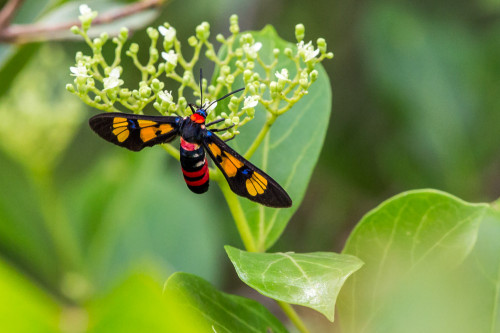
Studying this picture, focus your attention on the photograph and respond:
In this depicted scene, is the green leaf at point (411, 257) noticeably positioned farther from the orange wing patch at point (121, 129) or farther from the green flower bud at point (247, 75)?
the orange wing patch at point (121, 129)

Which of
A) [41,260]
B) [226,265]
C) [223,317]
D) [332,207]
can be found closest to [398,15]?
[332,207]

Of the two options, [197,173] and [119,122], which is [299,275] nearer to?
[197,173]

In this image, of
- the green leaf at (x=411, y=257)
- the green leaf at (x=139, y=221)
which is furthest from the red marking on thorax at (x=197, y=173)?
the green leaf at (x=139, y=221)

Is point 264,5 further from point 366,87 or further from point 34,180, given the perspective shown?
point 34,180

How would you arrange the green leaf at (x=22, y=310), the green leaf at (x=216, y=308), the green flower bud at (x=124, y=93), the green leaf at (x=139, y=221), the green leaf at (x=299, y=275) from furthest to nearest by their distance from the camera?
the green leaf at (x=139, y=221)
the green flower bud at (x=124, y=93)
the green leaf at (x=216, y=308)
the green leaf at (x=299, y=275)
the green leaf at (x=22, y=310)

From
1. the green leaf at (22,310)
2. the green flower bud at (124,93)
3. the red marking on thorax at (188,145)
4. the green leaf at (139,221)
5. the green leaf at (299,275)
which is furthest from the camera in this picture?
the green leaf at (139,221)

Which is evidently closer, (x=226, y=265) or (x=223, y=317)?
(x=223, y=317)

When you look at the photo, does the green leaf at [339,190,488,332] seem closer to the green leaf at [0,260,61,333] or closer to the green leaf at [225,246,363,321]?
the green leaf at [225,246,363,321]
